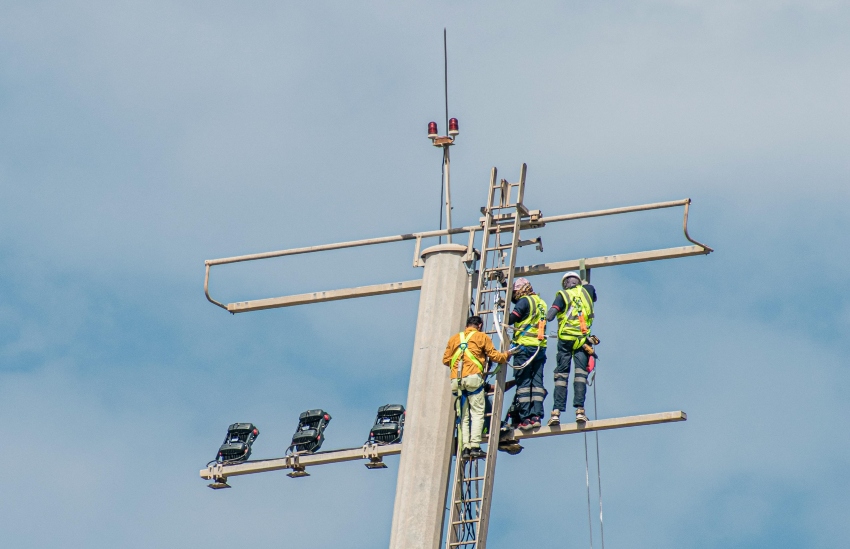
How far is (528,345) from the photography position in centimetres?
3105

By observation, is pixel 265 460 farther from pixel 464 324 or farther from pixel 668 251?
pixel 668 251

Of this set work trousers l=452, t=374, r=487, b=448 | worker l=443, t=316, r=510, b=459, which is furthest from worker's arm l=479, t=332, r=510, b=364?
work trousers l=452, t=374, r=487, b=448

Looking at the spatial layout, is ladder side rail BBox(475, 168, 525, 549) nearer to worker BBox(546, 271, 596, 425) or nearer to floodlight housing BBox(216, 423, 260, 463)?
worker BBox(546, 271, 596, 425)

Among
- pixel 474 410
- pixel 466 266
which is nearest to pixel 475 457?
pixel 474 410

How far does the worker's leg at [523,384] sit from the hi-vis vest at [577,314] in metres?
0.60

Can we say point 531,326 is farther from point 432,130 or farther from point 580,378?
point 432,130

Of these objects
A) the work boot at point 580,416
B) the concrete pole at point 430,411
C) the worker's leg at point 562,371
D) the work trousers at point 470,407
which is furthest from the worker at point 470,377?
the work boot at point 580,416

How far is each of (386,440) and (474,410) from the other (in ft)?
4.65

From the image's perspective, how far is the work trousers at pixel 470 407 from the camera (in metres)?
30.0

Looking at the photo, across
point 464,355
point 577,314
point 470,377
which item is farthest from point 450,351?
point 577,314

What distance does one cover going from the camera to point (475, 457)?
30047 mm

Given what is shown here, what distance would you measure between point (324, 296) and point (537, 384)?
3.12 m

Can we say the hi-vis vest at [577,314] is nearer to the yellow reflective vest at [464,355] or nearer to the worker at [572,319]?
the worker at [572,319]

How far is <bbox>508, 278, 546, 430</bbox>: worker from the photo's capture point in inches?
1211
